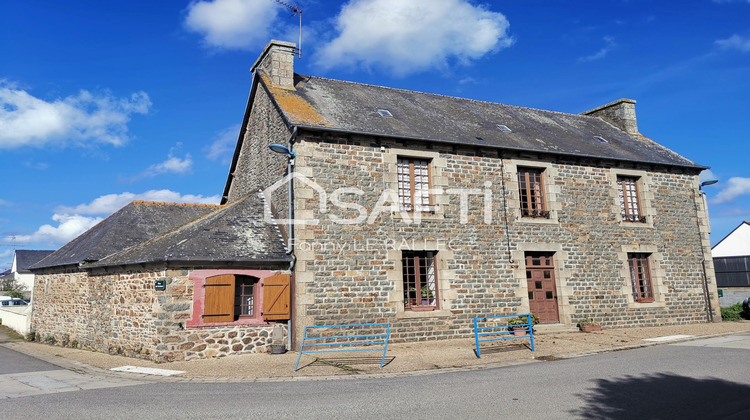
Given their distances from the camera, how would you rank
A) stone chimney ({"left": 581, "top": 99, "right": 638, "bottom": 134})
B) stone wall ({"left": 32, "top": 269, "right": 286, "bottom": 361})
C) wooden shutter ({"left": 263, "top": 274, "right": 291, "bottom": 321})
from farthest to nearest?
stone chimney ({"left": 581, "top": 99, "right": 638, "bottom": 134}) → wooden shutter ({"left": 263, "top": 274, "right": 291, "bottom": 321}) → stone wall ({"left": 32, "top": 269, "right": 286, "bottom": 361})

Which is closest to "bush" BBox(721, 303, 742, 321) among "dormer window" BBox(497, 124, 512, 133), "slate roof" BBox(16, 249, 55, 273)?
"dormer window" BBox(497, 124, 512, 133)

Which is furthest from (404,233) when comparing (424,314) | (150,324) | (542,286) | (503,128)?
(150,324)

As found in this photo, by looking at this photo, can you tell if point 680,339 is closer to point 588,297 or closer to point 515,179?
point 588,297

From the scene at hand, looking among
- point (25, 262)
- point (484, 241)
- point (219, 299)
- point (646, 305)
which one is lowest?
point (646, 305)

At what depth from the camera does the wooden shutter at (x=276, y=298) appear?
10.5 meters

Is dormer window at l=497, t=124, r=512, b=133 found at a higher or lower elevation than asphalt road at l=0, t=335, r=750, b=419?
higher

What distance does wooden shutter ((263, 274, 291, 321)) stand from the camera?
10.5m

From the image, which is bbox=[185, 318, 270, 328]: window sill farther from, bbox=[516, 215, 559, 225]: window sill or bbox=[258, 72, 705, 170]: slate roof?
bbox=[516, 215, 559, 225]: window sill

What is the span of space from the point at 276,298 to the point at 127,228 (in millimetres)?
6394

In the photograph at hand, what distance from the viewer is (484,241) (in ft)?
41.9

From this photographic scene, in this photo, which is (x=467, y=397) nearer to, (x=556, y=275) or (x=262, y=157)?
(x=556, y=275)

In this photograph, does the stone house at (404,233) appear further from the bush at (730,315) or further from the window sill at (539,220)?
the bush at (730,315)

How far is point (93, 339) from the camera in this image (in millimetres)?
12219

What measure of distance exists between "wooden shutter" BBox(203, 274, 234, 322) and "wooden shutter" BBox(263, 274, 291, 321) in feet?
2.31
